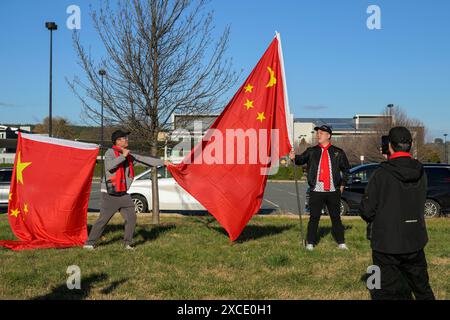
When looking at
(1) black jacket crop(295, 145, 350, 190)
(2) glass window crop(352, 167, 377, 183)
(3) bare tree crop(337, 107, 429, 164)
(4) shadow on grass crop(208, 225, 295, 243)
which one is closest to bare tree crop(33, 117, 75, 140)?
(3) bare tree crop(337, 107, 429, 164)

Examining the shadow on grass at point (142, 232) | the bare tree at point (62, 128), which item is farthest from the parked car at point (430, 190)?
the bare tree at point (62, 128)

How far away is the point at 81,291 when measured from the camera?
5527 millimetres

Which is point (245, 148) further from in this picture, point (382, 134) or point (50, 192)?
point (382, 134)

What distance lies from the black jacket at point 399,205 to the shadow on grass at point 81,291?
2.99 meters

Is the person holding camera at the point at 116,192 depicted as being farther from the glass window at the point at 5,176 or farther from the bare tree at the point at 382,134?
the bare tree at the point at 382,134

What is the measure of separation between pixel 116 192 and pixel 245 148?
7.01 ft

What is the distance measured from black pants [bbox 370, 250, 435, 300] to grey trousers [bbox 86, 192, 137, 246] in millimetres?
4617

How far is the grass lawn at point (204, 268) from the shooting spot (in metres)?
5.51
